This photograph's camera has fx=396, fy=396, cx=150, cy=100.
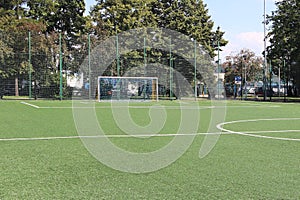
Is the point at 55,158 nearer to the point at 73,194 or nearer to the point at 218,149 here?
the point at 73,194

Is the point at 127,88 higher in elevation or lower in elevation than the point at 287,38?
lower

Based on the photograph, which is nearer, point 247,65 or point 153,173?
point 153,173

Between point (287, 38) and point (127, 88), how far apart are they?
57.1 ft

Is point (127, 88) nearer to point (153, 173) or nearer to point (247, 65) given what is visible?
point (153, 173)

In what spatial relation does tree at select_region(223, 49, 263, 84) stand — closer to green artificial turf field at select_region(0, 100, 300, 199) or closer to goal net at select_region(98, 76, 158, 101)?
goal net at select_region(98, 76, 158, 101)

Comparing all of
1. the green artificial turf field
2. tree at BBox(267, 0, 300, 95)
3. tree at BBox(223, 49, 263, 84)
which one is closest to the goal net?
tree at BBox(267, 0, 300, 95)

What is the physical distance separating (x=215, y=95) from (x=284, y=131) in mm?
25365

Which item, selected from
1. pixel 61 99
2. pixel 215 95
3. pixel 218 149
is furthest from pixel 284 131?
pixel 215 95

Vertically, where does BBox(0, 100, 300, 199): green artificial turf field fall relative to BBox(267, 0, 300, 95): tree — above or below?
below

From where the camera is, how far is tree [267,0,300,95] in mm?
33562

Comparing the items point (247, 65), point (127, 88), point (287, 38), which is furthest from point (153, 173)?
point (247, 65)

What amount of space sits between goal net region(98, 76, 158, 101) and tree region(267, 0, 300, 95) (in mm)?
12432

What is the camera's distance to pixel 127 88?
27156 mm

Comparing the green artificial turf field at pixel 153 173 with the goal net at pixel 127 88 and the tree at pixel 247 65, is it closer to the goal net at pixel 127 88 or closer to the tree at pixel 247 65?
the goal net at pixel 127 88
